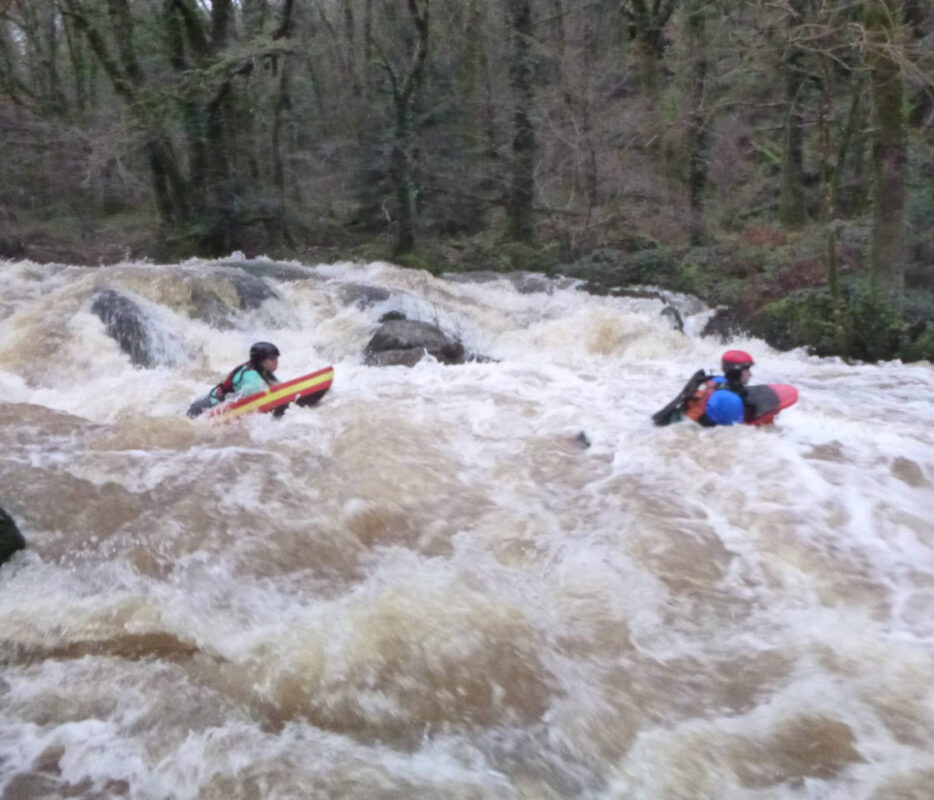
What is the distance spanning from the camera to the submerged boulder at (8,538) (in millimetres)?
4654

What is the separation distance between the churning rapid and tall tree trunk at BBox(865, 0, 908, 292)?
2.76 metres

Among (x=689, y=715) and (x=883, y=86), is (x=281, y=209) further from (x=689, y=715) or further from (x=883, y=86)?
(x=689, y=715)

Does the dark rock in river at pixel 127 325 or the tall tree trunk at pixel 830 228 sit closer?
the dark rock in river at pixel 127 325

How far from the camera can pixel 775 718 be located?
3.63m

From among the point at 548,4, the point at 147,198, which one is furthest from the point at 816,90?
the point at 147,198

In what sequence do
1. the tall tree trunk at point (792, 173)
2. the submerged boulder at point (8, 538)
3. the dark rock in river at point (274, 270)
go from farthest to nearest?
the tall tree trunk at point (792, 173) → the dark rock in river at point (274, 270) → the submerged boulder at point (8, 538)

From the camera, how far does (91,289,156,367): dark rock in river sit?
9523 mm

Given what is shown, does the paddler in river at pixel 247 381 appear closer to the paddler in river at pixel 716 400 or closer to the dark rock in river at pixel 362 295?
the paddler in river at pixel 716 400

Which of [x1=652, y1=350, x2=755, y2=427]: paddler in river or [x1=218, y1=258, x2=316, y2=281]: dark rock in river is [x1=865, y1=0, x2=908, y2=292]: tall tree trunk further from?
[x1=218, y1=258, x2=316, y2=281]: dark rock in river

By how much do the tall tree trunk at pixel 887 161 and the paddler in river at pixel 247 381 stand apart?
773 centimetres

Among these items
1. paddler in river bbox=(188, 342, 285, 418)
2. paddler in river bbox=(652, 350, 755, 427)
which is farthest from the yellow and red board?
paddler in river bbox=(652, 350, 755, 427)

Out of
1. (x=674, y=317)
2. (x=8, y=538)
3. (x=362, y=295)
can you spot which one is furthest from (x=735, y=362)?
(x=362, y=295)

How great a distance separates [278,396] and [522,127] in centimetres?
1081

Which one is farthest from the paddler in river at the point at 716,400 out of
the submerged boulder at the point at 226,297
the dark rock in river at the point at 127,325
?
the submerged boulder at the point at 226,297
